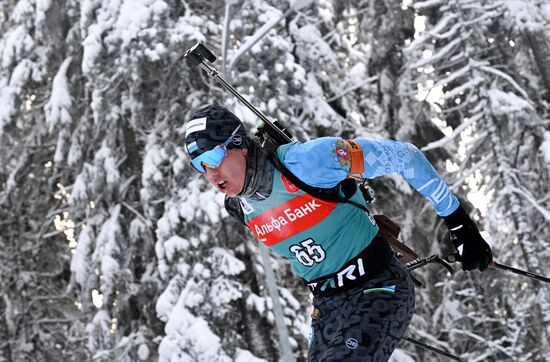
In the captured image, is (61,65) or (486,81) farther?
(61,65)

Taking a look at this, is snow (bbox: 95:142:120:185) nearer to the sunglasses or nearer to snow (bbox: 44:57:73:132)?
snow (bbox: 44:57:73:132)

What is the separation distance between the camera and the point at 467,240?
13.4ft

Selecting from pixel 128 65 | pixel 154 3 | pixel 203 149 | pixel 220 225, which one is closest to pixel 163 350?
pixel 220 225

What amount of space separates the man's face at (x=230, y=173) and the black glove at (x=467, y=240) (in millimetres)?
1062

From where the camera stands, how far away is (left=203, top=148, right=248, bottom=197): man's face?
3943 mm

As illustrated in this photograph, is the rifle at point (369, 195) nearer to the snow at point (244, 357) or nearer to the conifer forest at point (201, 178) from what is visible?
the conifer forest at point (201, 178)

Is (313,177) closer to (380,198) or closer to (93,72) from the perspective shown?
(93,72)

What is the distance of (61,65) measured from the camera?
51.9ft

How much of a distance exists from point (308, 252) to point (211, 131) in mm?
753

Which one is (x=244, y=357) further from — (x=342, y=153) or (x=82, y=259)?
(x=342, y=153)

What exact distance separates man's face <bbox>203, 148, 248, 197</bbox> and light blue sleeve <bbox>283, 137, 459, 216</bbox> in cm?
22

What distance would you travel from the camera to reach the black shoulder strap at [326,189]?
3.91 metres

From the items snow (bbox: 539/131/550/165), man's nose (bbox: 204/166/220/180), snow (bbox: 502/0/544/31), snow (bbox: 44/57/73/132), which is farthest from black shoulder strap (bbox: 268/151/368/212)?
snow (bbox: 44/57/73/132)

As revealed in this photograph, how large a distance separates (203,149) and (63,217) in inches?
578
